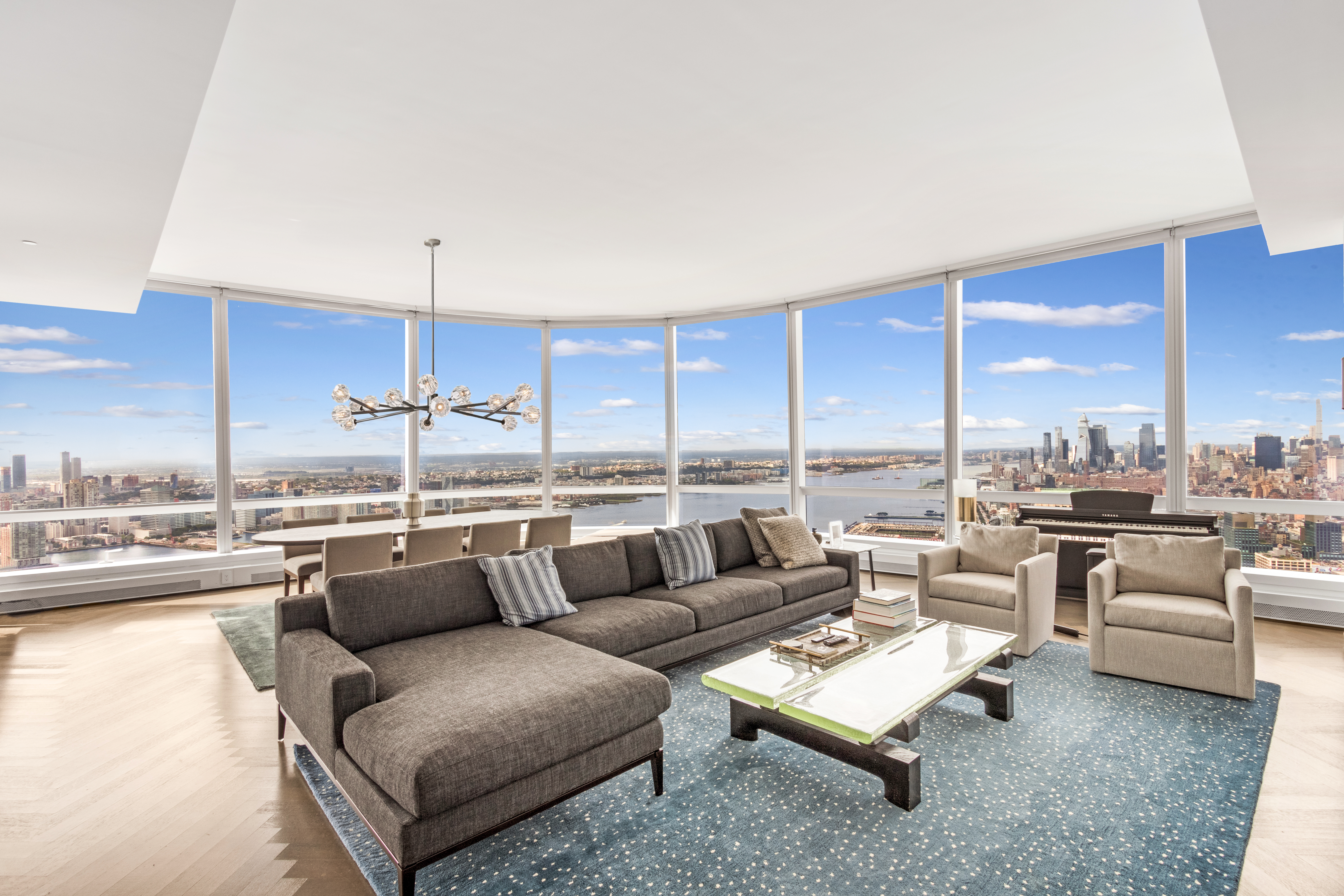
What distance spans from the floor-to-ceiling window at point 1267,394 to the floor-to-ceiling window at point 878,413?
6.34 feet

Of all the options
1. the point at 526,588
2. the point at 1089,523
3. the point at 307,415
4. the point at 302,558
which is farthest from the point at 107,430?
the point at 1089,523

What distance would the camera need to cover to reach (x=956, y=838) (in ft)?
6.83

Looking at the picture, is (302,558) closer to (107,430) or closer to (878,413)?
(107,430)

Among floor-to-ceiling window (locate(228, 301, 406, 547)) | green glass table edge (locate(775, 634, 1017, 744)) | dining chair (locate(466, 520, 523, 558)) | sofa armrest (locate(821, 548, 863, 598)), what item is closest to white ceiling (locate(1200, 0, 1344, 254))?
green glass table edge (locate(775, 634, 1017, 744))

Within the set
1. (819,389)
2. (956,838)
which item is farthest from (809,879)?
(819,389)

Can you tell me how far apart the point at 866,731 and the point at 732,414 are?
18.9 feet

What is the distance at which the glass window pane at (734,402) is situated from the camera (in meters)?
7.46

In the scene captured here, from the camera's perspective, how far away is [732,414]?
25.4 ft

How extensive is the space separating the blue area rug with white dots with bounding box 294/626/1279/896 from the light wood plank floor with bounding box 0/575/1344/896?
96mm

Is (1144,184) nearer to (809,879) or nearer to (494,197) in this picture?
(494,197)

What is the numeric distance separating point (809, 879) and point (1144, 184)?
14.4 feet

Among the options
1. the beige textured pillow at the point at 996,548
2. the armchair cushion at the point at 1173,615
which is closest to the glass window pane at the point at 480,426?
the beige textured pillow at the point at 996,548

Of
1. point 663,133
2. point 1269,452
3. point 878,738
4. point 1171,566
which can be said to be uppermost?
point 663,133

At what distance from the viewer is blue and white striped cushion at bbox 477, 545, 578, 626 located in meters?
3.17
